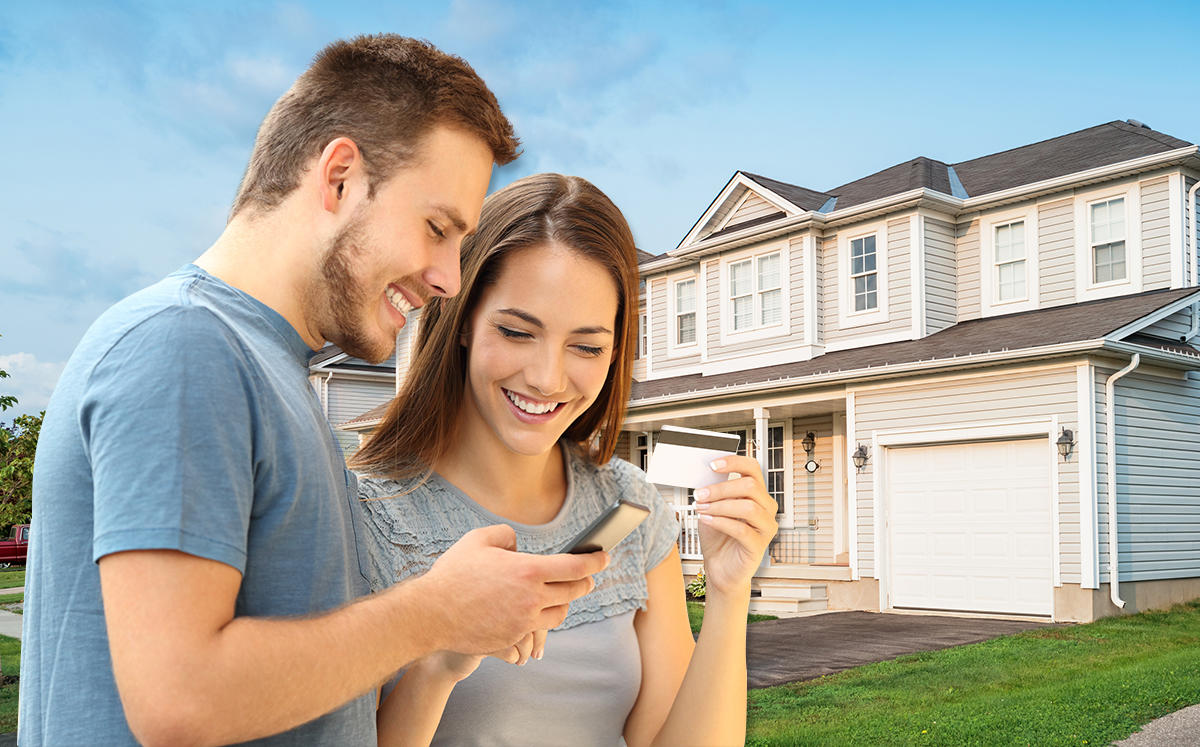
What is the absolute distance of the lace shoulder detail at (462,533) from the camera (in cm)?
212

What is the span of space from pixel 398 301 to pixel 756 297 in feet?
53.0

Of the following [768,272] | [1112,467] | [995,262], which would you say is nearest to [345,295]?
[1112,467]

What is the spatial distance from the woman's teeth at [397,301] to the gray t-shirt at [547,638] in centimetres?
64

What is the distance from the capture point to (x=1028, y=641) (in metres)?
10.5

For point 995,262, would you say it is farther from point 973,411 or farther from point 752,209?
point 752,209

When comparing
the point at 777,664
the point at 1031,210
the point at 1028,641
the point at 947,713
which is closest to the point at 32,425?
the point at 777,664

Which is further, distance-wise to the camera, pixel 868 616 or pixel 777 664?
pixel 868 616

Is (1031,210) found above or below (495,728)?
above

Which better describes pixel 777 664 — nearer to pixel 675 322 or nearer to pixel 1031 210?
pixel 1031 210

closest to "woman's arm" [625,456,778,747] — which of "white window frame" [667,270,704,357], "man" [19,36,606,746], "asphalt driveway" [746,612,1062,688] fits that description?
"man" [19,36,606,746]

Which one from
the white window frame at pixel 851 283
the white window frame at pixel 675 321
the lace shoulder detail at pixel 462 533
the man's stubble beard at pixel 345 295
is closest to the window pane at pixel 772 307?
the white window frame at pixel 851 283

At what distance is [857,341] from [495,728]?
14.8m

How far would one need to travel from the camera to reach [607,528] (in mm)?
1565

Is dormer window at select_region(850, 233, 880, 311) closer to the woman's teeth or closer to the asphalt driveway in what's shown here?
the asphalt driveway
